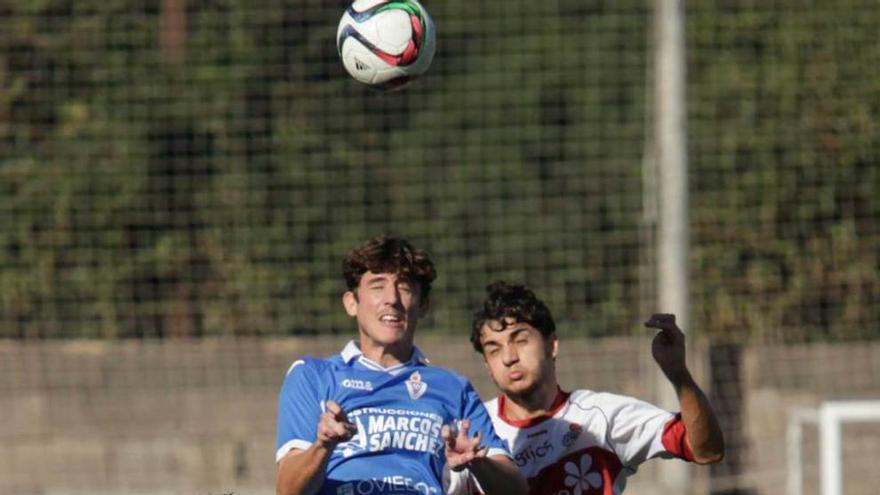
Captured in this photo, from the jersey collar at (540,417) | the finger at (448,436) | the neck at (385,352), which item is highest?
the neck at (385,352)

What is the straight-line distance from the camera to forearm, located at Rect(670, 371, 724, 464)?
15.3 feet

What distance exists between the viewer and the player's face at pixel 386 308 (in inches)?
186

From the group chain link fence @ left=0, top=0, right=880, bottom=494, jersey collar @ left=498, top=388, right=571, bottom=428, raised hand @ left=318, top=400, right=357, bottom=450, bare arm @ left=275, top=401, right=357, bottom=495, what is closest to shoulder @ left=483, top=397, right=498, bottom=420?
jersey collar @ left=498, top=388, right=571, bottom=428

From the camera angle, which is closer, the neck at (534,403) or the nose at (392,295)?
the nose at (392,295)

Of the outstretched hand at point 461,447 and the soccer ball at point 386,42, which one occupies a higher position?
the soccer ball at point 386,42

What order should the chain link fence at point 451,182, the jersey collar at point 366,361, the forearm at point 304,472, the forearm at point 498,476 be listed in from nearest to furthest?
the forearm at point 304,472 < the forearm at point 498,476 < the jersey collar at point 366,361 < the chain link fence at point 451,182

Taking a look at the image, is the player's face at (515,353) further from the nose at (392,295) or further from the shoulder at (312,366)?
the shoulder at (312,366)

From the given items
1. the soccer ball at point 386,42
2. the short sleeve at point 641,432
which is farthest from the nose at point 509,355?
the soccer ball at point 386,42

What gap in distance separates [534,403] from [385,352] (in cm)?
→ 48

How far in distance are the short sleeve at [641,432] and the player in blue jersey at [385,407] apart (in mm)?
423

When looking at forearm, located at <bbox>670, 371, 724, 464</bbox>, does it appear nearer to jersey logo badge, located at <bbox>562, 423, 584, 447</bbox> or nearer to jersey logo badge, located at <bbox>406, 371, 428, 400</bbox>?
jersey logo badge, located at <bbox>562, 423, 584, 447</bbox>

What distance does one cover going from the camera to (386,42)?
546cm

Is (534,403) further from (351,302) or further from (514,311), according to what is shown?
(351,302)

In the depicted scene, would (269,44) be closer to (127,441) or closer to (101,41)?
(101,41)
